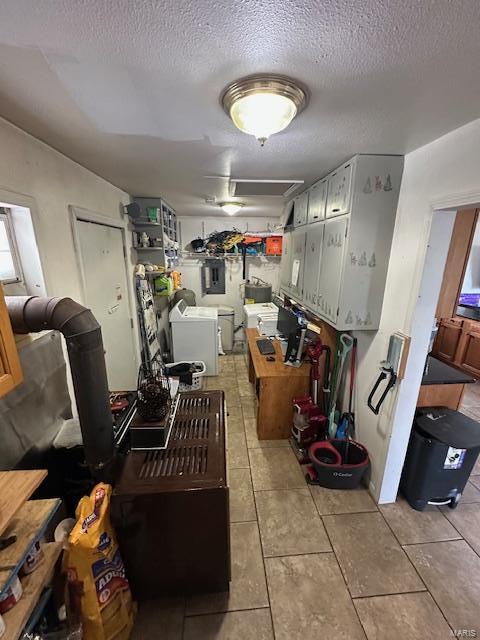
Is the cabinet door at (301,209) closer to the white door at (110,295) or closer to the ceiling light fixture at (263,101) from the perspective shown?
the ceiling light fixture at (263,101)

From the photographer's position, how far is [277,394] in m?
2.54

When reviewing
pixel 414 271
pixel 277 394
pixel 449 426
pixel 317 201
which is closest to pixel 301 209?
pixel 317 201

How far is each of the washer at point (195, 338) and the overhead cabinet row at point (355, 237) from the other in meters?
1.76

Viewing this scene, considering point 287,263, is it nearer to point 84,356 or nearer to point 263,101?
point 263,101

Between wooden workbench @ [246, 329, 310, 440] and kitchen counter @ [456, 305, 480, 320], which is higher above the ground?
kitchen counter @ [456, 305, 480, 320]

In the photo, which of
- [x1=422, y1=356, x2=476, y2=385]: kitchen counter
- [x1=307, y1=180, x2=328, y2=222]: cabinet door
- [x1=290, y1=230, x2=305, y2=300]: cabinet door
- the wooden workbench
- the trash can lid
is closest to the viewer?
the trash can lid

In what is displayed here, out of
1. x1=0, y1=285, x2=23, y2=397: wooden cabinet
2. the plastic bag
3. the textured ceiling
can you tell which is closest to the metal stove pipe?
the plastic bag

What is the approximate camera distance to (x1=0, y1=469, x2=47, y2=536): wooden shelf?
32.2 inches

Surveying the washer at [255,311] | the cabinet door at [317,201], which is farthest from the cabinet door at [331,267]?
the washer at [255,311]

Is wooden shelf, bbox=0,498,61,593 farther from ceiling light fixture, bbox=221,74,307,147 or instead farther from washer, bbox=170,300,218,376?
washer, bbox=170,300,218,376

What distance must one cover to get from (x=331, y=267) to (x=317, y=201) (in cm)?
65

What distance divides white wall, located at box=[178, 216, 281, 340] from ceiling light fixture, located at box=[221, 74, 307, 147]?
3768 millimetres

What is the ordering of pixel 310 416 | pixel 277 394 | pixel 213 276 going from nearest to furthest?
pixel 310 416 → pixel 277 394 → pixel 213 276

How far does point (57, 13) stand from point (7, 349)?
910 millimetres
